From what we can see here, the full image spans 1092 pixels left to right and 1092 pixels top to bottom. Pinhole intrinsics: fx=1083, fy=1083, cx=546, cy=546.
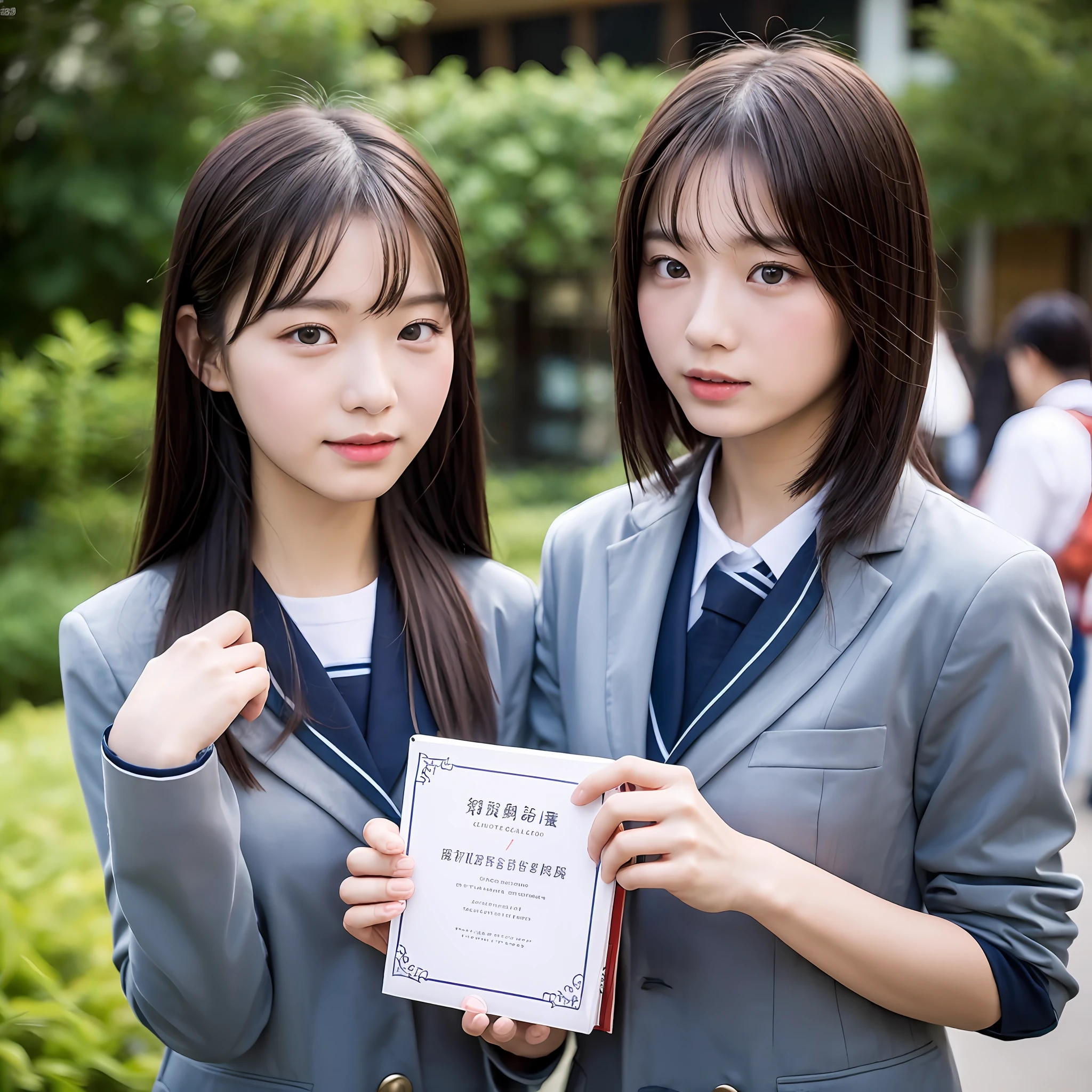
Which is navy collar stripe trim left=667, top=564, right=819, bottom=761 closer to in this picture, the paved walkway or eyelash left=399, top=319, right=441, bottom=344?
eyelash left=399, top=319, right=441, bottom=344

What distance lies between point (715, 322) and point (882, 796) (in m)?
0.66

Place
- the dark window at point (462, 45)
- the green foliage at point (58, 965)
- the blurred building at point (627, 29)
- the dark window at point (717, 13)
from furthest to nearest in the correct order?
the dark window at point (462, 45)
the dark window at point (717, 13)
the blurred building at point (627, 29)
the green foliage at point (58, 965)

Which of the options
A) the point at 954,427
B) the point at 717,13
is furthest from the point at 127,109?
the point at 717,13

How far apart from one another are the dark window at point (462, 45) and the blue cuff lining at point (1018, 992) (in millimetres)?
15348

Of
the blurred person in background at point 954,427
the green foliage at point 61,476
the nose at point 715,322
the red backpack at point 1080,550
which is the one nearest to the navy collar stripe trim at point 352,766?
the nose at point 715,322

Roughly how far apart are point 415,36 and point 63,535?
426 inches

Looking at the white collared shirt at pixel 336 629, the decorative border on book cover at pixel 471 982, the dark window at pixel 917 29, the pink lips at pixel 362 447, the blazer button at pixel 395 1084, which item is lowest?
the blazer button at pixel 395 1084

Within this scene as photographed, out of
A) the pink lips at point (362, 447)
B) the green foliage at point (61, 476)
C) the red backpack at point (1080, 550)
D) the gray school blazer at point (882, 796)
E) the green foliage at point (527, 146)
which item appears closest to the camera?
the gray school blazer at point (882, 796)

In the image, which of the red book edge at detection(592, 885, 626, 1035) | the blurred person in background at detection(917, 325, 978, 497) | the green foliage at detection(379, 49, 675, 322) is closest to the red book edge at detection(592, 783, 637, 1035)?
the red book edge at detection(592, 885, 626, 1035)

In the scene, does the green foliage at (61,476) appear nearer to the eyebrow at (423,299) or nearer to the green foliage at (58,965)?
the green foliage at (58,965)

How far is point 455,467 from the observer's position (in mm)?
1855

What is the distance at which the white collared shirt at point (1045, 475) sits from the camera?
4.39 m

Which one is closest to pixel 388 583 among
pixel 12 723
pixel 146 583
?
pixel 146 583

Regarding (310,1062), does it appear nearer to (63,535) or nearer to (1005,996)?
(1005,996)
